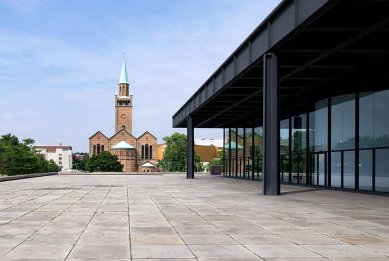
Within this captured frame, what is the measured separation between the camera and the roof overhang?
14227 millimetres

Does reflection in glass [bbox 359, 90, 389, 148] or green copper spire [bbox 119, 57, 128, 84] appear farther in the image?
green copper spire [bbox 119, 57, 128, 84]

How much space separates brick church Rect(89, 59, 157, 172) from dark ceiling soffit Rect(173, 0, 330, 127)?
13428cm

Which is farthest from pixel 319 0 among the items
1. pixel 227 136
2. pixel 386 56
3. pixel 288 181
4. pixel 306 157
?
pixel 227 136

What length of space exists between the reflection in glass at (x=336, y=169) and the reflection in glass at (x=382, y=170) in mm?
3023

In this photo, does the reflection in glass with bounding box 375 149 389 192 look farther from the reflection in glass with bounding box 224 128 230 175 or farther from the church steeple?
the church steeple

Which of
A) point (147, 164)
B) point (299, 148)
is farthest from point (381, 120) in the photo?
point (147, 164)

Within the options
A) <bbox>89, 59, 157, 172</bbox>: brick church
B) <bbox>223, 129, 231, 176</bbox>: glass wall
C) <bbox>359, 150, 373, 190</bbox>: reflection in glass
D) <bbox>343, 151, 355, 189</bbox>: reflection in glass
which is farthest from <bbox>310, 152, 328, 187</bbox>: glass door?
<bbox>89, 59, 157, 172</bbox>: brick church

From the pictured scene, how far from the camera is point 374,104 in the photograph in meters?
→ 22.2

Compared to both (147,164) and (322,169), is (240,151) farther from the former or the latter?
(147,164)

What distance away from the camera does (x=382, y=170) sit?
2105cm

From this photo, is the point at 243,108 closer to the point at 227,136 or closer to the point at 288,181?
the point at 288,181

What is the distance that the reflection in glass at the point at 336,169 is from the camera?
24.4m

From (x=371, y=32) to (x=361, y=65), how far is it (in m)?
5.12

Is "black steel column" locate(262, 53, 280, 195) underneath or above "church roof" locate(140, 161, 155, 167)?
above
